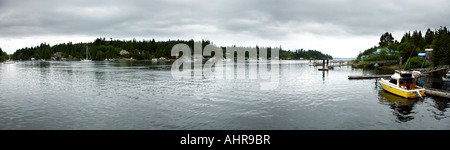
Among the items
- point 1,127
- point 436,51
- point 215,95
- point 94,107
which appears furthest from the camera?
point 436,51

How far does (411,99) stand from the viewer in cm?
3984

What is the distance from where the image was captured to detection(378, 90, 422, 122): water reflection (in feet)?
97.9

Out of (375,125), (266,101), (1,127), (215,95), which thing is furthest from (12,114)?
(375,125)

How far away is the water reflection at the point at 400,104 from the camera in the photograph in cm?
2983

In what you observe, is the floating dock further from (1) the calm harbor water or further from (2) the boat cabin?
(2) the boat cabin

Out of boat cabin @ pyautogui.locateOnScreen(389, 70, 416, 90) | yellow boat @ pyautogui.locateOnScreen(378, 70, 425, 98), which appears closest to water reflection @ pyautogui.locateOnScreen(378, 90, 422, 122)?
yellow boat @ pyautogui.locateOnScreen(378, 70, 425, 98)

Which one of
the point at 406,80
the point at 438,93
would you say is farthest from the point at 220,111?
the point at 438,93

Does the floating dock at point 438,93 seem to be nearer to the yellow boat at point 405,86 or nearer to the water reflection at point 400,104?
the yellow boat at point 405,86

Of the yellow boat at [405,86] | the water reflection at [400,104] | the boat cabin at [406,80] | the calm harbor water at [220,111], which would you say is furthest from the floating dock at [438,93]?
the water reflection at [400,104]

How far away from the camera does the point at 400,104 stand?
36562 mm

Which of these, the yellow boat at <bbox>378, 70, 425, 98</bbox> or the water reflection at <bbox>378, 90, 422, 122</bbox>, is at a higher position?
the yellow boat at <bbox>378, 70, 425, 98</bbox>
